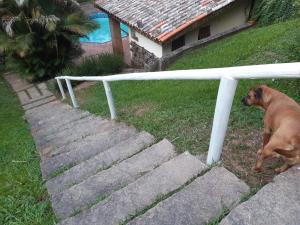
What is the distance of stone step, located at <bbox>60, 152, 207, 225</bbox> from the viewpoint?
2688 mm

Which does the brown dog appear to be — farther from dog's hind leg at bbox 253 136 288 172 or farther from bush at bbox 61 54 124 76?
bush at bbox 61 54 124 76

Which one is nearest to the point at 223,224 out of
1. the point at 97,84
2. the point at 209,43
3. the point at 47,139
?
the point at 47,139

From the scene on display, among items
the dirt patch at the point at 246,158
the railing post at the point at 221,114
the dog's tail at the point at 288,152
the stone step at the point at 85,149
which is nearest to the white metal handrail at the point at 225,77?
the railing post at the point at 221,114

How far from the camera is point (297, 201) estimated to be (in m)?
2.15

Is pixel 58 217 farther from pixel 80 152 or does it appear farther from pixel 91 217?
pixel 80 152

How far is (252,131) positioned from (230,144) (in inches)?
17.3

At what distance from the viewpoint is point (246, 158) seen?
2.97 metres

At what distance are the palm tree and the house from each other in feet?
6.33

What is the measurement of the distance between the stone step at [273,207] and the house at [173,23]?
1000 centimetres

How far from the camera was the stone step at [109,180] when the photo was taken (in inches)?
123

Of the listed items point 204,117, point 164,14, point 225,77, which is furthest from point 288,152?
point 164,14

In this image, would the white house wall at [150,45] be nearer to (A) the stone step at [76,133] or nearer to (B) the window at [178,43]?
(B) the window at [178,43]

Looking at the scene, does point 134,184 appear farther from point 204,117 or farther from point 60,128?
point 60,128

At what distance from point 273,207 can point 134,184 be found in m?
1.21
